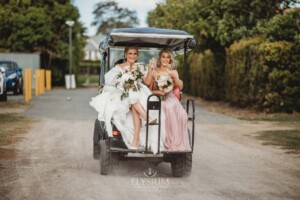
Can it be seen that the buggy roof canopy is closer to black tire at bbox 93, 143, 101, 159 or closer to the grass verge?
black tire at bbox 93, 143, 101, 159


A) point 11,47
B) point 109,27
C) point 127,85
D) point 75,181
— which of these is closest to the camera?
point 75,181

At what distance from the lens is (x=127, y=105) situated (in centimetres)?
970

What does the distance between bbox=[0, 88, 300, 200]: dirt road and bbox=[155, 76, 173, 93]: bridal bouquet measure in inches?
51.7

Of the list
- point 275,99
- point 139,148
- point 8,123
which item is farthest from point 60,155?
point 275,99

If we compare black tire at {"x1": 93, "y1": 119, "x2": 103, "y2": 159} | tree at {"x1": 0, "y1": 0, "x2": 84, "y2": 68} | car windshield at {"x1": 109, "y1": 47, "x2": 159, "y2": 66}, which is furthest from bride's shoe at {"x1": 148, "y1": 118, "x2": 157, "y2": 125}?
tree at {"x1": 0, "y1": 0, "x2": 84, "y2": 68}

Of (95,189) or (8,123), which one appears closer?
(95,189)

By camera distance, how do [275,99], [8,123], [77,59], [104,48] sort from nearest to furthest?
[104,48] → [8,123] → [275,99] → [77,59]

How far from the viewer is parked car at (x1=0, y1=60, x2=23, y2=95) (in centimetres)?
3303

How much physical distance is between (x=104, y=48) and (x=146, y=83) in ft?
5.36

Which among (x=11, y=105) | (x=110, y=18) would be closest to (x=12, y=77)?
(x=11, y=105)

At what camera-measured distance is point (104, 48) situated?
1134cm

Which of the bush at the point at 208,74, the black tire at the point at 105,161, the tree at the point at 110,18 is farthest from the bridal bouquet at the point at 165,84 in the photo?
the tree at the point at 110,18

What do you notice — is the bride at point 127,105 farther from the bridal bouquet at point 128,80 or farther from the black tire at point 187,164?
the black tire at point 187,164

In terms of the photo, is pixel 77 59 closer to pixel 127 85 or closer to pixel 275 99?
pixel 275 99
